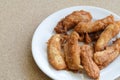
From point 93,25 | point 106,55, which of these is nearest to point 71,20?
point 93,25

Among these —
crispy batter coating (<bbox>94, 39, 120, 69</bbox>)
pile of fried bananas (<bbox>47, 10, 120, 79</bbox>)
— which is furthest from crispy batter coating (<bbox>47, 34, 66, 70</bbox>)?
crispy batter coating (<bbox>94, 39, 120, 69</bbox>)

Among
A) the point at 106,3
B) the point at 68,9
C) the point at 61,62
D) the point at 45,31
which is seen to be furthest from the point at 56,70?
the point at 106,3

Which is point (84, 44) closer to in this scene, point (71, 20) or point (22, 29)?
point (71, 20)

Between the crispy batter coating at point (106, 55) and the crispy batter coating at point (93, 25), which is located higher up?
the crispy batter coating at point (93, 25)

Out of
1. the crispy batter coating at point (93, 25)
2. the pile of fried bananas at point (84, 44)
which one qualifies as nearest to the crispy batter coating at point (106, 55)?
the pile of fried bananas at point (84, 44)

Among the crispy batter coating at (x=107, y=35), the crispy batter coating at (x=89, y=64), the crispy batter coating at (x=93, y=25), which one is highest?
the crispy batter coating at (x=93, y=25)

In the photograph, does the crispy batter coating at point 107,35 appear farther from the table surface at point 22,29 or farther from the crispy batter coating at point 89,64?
the table surface at point 22,29

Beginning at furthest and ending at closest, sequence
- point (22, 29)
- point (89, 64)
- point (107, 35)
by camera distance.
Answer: point (22, 29), point (107, 35), point (89, 64)
